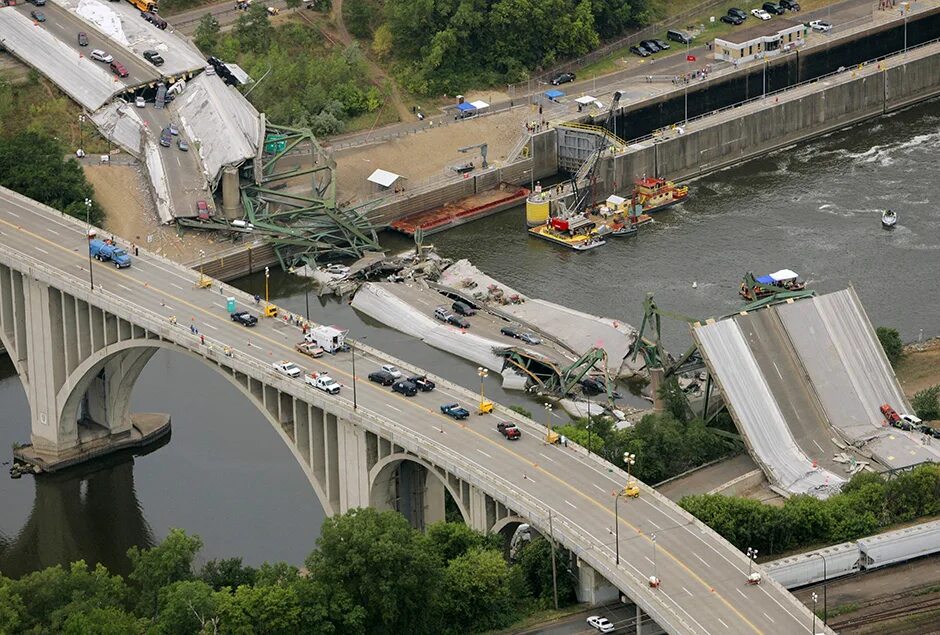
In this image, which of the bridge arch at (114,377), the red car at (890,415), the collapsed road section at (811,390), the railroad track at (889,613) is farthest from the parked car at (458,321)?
the railroad track at (889,613)

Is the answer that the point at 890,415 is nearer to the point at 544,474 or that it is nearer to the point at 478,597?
the point at 544,474

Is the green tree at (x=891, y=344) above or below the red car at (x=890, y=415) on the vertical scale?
below

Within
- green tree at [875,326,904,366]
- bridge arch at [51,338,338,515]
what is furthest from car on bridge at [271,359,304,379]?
green tree at [875,326,904,366]

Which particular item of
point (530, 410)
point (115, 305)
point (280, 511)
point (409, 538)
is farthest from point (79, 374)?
point (409, 538)

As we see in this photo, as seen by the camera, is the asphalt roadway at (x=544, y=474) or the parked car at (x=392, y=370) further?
the parked car at (x=392, y=370)

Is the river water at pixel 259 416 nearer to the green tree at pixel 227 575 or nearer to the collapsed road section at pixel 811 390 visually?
the green tree at pixel 227 575

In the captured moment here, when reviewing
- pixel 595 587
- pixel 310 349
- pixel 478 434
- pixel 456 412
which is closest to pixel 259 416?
pixel 310 349
